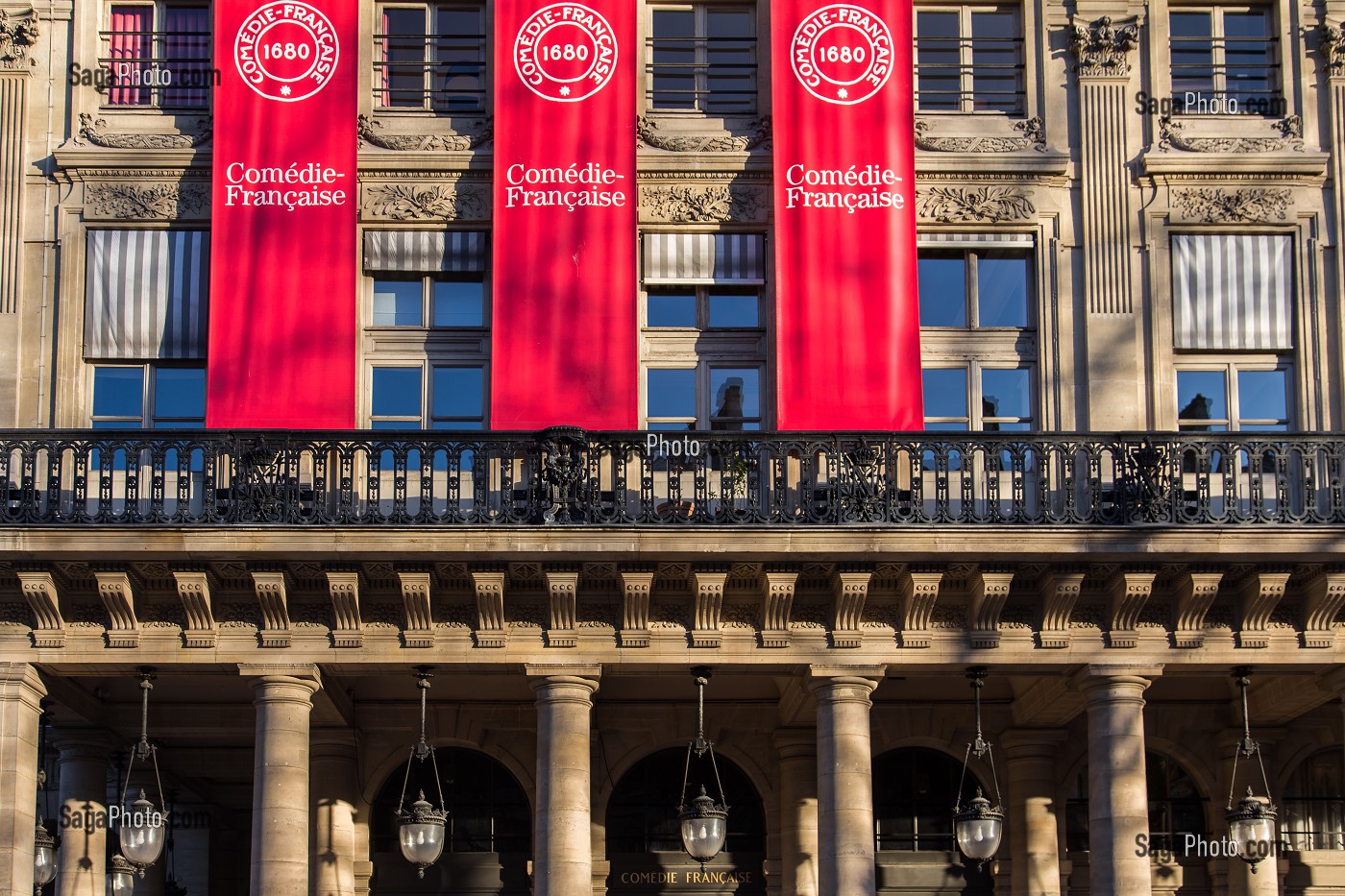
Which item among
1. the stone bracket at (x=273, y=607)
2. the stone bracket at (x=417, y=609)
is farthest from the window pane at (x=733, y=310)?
the stone bracket at (x=273, y=607)

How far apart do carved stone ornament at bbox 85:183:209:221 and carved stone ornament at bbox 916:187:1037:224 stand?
919 cm

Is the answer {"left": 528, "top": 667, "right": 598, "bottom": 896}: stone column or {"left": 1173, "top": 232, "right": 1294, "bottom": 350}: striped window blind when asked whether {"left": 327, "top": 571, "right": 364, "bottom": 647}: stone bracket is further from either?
{"left": 1173, "top": 232, "right": 1294, "bottom": 350}: striped window blind

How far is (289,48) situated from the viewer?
25.1m

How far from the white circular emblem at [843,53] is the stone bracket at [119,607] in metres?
10.4

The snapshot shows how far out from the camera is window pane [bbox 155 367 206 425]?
24859mm

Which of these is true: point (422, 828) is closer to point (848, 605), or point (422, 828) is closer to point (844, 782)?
point (844, 782)

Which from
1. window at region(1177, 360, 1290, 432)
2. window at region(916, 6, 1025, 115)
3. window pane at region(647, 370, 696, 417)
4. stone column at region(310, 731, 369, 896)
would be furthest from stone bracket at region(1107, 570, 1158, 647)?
stone column at region(310, 731, 369, 896)

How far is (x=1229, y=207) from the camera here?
82.8 ft

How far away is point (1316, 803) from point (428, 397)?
12802 mm

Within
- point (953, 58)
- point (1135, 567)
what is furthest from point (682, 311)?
point (1135, 567)

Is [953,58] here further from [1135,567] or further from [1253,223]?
[1135,567]

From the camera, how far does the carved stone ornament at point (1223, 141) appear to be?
83.3 feet

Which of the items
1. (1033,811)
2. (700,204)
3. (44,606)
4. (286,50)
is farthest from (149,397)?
(1033,811)

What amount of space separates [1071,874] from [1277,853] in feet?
8.85
